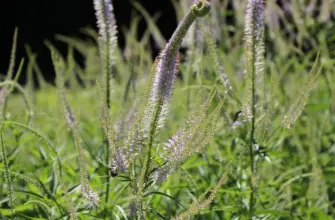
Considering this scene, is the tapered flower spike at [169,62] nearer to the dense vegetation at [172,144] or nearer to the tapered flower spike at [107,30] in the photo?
the dense vegetation at [172,144]

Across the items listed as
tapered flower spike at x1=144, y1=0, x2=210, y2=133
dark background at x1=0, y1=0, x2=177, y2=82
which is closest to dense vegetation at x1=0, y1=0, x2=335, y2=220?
tapered flower spike at x1=144, y1=0, x2=210, y2=133

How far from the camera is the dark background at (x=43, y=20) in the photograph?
16.9 meters

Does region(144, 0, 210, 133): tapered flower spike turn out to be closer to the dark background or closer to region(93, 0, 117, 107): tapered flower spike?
region(93, 0, 117, 107): tapered flower spike

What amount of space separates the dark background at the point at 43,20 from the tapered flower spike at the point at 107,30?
14666 mm

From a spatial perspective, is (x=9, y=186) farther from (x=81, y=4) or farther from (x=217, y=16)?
(x=81, y=4)

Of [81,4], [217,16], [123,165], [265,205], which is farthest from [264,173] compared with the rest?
[81,4]

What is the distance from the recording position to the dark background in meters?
16.9

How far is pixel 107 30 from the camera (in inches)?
66.9

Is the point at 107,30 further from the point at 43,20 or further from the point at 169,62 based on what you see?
the point at 43,20

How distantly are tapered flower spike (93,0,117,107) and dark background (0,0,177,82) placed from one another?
1467 centimetres

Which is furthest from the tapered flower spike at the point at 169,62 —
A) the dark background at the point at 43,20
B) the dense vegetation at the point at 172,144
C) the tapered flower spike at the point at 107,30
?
the dark background at the point at 43,20

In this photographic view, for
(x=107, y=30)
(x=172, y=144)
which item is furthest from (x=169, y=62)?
(x=107, y=30)

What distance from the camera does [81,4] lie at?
58.1 feet

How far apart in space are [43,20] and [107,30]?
56.8 feet
